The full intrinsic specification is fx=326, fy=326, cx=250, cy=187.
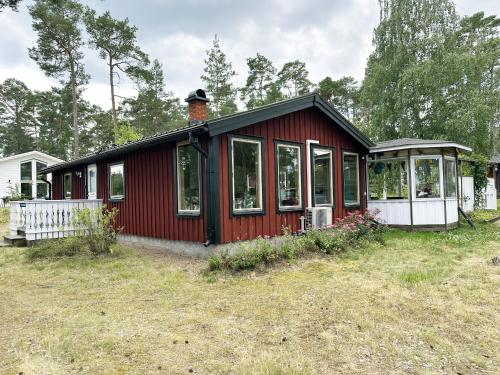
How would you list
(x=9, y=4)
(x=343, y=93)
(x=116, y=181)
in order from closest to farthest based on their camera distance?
1. (x=9, y=4)
2. (x=116, y=181)
3. (x=343, y=93)

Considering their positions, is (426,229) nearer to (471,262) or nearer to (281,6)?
(471,262)

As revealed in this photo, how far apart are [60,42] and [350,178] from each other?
1986cm

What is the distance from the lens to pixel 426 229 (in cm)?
938

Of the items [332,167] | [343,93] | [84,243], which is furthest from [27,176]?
[343,93]

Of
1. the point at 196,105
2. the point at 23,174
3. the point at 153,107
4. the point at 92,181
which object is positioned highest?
the point at 153,107

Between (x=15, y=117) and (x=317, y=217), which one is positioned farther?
(x=15, y=117)

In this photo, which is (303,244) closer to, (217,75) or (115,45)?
(115,45)

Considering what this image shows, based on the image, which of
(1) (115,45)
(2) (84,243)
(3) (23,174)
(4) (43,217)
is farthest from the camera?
(3) (23,174)

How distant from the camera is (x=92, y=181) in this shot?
1065 centimetres

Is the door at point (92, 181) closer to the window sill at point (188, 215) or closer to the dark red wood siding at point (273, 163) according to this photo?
the window sill at point (188, 215)

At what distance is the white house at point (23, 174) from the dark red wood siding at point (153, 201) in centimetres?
1516

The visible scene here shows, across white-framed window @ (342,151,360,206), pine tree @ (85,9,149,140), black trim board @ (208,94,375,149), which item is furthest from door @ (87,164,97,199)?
pine tree @ (85,9,149,140)

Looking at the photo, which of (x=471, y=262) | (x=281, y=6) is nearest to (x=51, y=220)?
(x=471, y=262)

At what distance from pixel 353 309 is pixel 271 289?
4.01 feet
